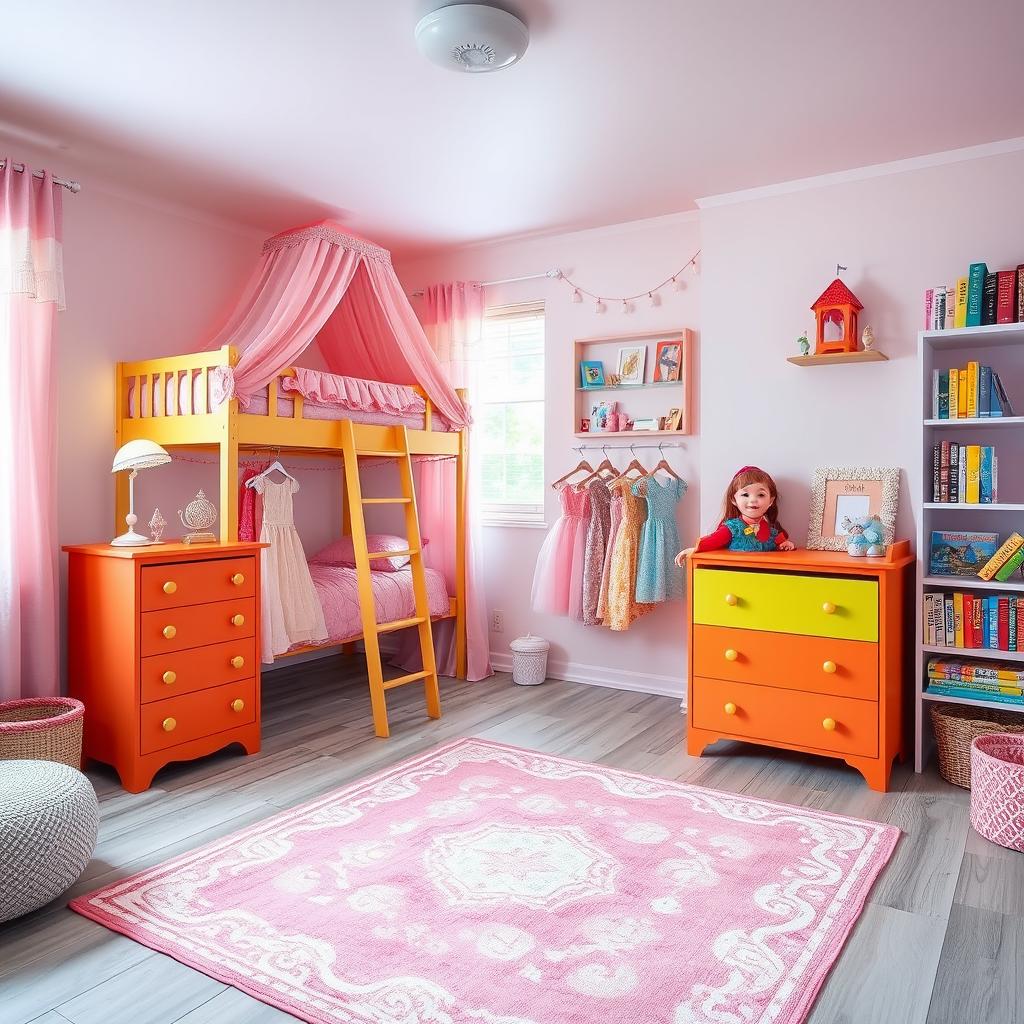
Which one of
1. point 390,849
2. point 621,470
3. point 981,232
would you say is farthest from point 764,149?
point 390,849

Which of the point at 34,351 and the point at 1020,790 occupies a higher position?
the point at 34,351

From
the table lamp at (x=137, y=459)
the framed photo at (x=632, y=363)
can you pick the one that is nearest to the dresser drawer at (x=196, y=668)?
the table lamp at (x=137, y=459)

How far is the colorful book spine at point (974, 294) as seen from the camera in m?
3.22

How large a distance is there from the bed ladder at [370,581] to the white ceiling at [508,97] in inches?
49.2

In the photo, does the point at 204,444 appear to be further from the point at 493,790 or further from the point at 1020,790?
the point at 1020,790

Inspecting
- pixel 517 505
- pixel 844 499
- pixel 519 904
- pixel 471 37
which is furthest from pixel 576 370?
pixel 519 904

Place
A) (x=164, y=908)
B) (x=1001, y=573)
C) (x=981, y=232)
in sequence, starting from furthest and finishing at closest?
(x=981, y=232)
(x=1001, y=573)
(x=164, y=908)

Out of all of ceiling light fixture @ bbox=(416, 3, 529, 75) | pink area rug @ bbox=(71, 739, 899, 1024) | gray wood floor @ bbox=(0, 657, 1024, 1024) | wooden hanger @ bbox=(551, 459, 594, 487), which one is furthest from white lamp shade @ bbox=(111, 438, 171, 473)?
wooden hanger @ bbox=(551, 459, 594, 487)

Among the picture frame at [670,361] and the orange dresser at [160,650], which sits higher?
the picture frame at [670,361]

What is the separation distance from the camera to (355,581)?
172 inches

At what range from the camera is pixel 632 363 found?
4.53 metres

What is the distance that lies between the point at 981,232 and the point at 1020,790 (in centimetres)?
225

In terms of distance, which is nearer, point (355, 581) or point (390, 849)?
point (390, 849)

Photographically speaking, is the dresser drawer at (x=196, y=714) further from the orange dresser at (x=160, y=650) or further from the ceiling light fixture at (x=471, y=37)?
the ceiling light fixture at (x=471, y=37)
